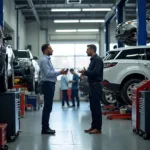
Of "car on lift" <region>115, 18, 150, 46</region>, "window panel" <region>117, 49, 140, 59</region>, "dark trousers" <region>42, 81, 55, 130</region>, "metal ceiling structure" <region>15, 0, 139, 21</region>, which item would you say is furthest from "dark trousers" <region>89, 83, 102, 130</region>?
"metal ceiling structure" <region>15, 0, 139, 21</region>

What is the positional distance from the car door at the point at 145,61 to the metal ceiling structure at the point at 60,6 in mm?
8377

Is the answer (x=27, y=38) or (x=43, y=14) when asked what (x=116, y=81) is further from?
(x=27, y=38)

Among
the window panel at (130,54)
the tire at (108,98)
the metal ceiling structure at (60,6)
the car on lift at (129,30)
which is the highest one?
the metal ceiling structure at (60,6)

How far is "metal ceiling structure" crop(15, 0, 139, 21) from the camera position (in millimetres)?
17547

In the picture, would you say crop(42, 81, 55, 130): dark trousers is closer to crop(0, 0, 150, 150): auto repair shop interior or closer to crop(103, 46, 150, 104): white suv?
crop(0, 0, 150, 150): auto repair shop interior

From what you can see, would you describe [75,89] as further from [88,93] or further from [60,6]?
[60,6]

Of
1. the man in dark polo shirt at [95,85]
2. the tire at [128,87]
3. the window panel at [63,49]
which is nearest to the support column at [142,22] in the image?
the tire at [128,87]

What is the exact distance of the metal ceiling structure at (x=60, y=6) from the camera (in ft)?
57.6

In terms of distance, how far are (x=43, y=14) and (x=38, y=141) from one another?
16.3 metres

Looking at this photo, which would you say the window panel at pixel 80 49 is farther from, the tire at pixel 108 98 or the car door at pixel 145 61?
the car door at pixel 145 61

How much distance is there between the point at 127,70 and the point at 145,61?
0.57 m

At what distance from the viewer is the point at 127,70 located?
909 cm

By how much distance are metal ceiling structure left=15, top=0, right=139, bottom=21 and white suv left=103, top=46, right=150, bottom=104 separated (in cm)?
805

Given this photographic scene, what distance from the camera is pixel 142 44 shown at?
10078mm
